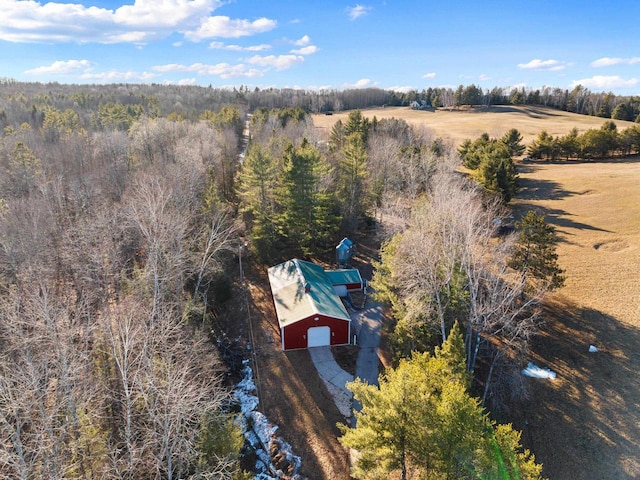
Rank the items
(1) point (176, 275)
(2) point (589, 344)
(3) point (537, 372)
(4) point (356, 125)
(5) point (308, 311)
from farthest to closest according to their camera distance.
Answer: (4) point (356, 125) → (5) point (308, 311) → (2) point (589, 344) → (3) point (537, 372) → (1) point (176, 275)

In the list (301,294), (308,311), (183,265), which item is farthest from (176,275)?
(301,294)

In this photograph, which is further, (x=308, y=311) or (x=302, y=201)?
(x=302, y=201)

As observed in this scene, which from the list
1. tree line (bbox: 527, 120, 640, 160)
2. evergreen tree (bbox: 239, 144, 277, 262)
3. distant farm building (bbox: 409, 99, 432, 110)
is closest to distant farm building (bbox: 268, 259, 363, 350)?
evergreen tree (bbox: 239, 144, 277, 262)

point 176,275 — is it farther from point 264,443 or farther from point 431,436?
point 431,436

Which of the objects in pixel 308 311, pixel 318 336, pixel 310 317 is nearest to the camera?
pixel 310 317

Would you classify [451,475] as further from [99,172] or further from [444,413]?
[99,172]

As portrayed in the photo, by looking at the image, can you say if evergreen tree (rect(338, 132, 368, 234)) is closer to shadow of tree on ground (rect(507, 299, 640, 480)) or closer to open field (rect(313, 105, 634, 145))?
shadow of tree on ground (rect(507, 299, 640, 480))
